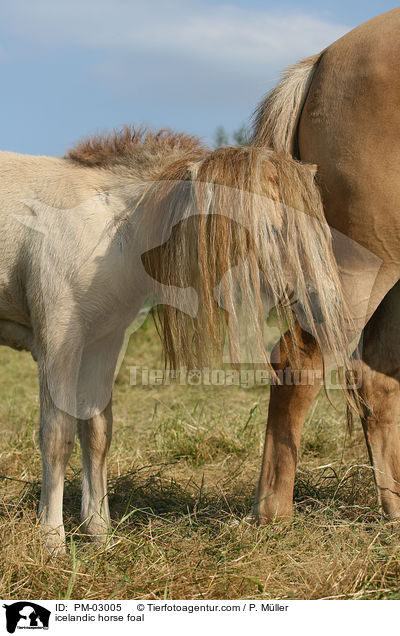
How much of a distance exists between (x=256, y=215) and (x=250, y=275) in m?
0.21

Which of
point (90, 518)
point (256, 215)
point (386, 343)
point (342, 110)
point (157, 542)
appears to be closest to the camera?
point (256, 215)

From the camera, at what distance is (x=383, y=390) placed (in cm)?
268

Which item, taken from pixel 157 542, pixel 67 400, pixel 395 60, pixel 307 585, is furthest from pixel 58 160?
pixel 307 585

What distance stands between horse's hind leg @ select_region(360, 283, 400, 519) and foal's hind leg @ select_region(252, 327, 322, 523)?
11.1 inches

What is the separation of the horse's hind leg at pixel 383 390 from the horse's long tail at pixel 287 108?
2.70 feet

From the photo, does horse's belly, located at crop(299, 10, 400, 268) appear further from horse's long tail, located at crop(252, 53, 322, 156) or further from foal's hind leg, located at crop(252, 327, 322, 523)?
foal's hind leg, located at crop(252, 327, 322, 523)

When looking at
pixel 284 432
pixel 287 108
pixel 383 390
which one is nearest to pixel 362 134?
pixel 287 108

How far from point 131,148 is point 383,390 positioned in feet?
5.00

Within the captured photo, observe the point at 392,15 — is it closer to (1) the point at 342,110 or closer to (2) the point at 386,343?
(1) the point at 342,110

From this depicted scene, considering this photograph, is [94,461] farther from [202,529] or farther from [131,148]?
[131,148]

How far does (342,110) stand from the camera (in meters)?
2.19
